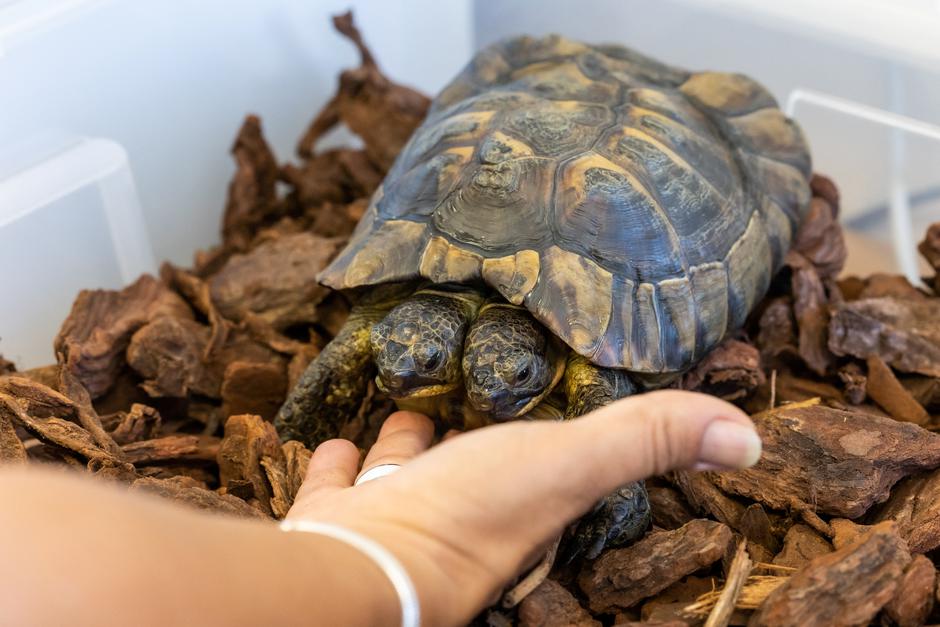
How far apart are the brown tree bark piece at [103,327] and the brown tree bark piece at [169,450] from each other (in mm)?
286

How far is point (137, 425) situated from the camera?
2326mm

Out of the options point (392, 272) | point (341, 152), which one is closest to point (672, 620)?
point (392, 272)

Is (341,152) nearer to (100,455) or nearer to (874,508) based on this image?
(100,455)

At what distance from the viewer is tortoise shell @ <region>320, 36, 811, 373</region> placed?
2180 mm

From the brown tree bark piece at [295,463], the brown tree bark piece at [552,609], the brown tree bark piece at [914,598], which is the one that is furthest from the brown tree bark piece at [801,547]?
the brown tree bark piece at [295,463]

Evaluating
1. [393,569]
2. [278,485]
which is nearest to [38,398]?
[278,485]

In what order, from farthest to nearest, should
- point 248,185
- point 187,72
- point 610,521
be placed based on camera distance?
point 248,185
point 187,72
point 610,521

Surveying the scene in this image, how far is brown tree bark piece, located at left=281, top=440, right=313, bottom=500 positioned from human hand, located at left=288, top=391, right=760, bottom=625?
696 mm

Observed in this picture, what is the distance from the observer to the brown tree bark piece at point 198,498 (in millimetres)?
1920

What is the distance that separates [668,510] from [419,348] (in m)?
0.75

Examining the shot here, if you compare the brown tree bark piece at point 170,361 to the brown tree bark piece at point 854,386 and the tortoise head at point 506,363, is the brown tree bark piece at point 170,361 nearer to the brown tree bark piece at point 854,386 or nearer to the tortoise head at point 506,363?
the tortoise head at point 506,363

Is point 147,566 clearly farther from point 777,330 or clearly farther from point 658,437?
point 777,330

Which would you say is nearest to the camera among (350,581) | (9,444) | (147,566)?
(147,566)

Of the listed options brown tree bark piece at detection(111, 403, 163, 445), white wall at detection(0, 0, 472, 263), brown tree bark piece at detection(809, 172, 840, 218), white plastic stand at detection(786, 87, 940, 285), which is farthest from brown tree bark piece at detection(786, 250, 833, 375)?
white wall at detection(0, 0, 472, 263)
